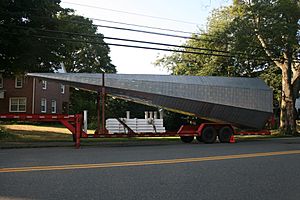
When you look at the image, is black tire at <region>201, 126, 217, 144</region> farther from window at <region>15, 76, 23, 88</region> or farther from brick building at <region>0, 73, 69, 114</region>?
window at <region>15, 76, 23, 88</region>

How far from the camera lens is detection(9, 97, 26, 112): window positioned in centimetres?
4297

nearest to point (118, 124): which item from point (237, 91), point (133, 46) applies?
point (133, 46)

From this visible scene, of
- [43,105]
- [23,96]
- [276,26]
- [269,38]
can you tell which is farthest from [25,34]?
[43,105]

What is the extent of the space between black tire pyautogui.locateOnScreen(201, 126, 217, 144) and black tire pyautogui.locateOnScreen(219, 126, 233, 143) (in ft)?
1.42

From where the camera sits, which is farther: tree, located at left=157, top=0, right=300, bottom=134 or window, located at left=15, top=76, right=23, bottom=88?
window, located at left=15, top=76, right=23, bottom=88

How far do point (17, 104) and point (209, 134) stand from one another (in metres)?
28.7

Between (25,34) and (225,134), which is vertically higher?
(25,34)

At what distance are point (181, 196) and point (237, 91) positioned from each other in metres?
15.8

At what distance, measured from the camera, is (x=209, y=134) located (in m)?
21.1

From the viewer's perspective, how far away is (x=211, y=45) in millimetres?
31578

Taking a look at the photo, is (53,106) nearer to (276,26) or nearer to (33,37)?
(33,37)

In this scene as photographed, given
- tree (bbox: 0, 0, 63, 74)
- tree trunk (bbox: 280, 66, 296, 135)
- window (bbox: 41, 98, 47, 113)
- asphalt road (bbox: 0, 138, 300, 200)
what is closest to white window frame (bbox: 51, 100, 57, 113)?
window (bbox: 41, 98, 47, 113)

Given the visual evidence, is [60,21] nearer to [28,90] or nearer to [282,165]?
[282,165]

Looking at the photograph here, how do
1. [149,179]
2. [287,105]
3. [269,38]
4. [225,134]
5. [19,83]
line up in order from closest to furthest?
1. [149,179]
2. [225,134]
3. [269,38]
4. [287,105]
5. [19,83]
